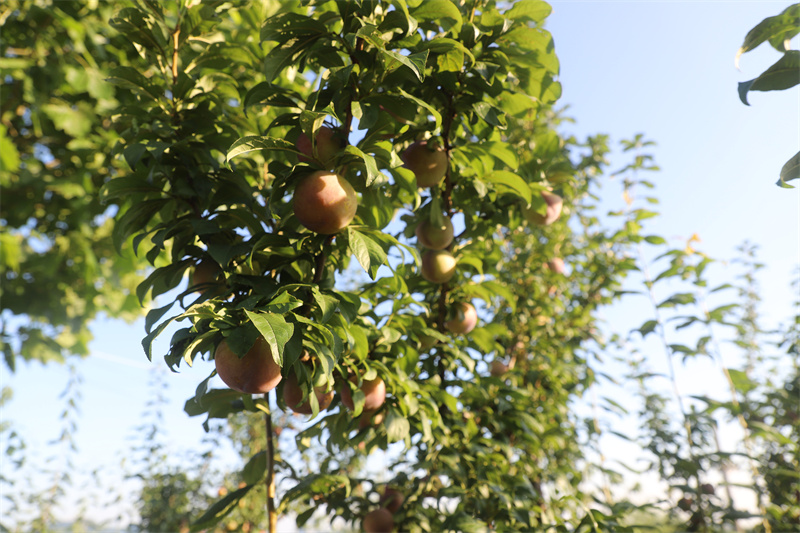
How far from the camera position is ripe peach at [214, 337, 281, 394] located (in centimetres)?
79

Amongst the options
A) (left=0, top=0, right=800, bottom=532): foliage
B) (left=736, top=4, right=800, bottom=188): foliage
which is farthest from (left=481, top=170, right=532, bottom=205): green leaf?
(left=736, top=4, right=800, bottom=188): foliage

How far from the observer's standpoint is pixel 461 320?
59.7 inches

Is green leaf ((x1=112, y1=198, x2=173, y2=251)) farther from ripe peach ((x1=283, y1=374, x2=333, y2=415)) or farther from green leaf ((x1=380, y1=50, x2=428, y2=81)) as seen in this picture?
green leaf ((x1=380, y1=50, x2=428, y2=81))

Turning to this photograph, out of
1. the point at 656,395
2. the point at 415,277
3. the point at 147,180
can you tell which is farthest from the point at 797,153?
the point at 656,395

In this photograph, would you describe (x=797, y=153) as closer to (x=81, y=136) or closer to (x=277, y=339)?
(x=277, y=339)

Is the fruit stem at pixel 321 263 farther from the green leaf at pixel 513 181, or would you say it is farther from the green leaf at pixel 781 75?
the green leaf at pixel 781 75

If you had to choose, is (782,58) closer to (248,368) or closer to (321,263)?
(321,263)

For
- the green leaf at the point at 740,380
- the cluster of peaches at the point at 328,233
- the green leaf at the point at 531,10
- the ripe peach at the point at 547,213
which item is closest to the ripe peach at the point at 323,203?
the cluster of peaches at the point at 328,233

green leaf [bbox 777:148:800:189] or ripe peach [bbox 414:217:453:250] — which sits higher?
ripe peach [bbox 414:217:453:250]

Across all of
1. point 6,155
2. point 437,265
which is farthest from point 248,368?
point 6,155

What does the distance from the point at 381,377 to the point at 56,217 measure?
2.82m

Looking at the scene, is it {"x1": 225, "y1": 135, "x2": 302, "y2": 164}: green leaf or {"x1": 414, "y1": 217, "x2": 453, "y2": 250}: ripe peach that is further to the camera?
{"x1": 414, "y1": 217, "x2": 453, "y2": 250}: ripe peach

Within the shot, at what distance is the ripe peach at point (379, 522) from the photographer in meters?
1.48

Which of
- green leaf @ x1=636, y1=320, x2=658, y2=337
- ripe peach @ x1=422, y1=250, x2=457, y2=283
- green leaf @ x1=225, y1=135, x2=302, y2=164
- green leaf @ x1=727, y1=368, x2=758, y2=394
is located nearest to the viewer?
green leaf @ x1=225, y1=135, x2=302, y2=164
